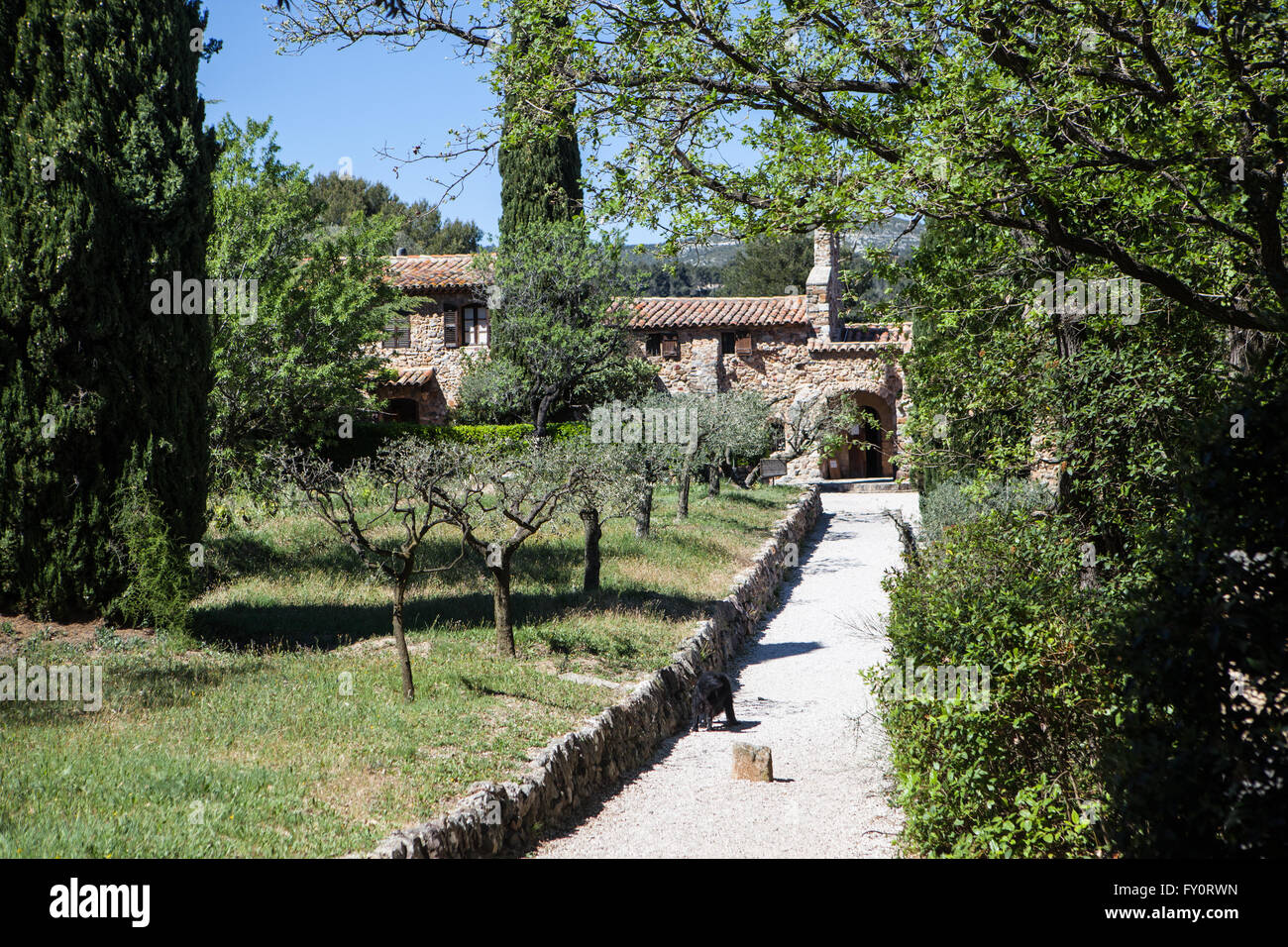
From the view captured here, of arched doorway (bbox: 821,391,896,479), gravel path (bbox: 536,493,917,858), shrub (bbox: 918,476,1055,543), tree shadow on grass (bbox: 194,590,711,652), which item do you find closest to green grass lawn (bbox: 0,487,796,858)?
tree shadow on grass (bbox: 194,590,711,652)

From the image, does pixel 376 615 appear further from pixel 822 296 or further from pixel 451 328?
pixel 822 296

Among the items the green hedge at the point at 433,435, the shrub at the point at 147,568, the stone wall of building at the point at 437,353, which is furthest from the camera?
the stone wall of building at the point at 437,353

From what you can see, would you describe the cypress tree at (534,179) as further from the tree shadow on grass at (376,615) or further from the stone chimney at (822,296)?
the tree shadow on grass at (376,615)

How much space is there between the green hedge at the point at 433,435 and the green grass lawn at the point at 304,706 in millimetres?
9149

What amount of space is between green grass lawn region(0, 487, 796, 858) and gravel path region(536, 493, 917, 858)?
95 cm

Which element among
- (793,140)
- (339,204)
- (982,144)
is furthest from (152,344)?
(339,204)

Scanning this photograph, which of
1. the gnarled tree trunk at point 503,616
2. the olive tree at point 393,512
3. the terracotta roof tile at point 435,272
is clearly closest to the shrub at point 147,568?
the olive tree at point 393,512

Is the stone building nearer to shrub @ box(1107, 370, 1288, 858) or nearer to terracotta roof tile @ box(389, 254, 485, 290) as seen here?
terracotta roof tile @ box(389, 254, 485, 290)

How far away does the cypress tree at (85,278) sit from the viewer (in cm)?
977

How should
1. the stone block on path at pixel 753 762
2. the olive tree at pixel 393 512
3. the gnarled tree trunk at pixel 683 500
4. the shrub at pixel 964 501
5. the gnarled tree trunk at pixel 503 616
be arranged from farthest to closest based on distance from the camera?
the gnarled tree trunk at pixel 683 500 → the shrub at pixel 964 501 → the gnarled tree trunk at pixel 503 616 → the olive tree at pixel 393 512 → the stone block on path at pixel 753 762

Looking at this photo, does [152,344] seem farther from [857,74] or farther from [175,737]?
[857,74]

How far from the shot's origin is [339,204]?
5078 centimetres

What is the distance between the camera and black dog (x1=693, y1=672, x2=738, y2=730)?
1034 cm
